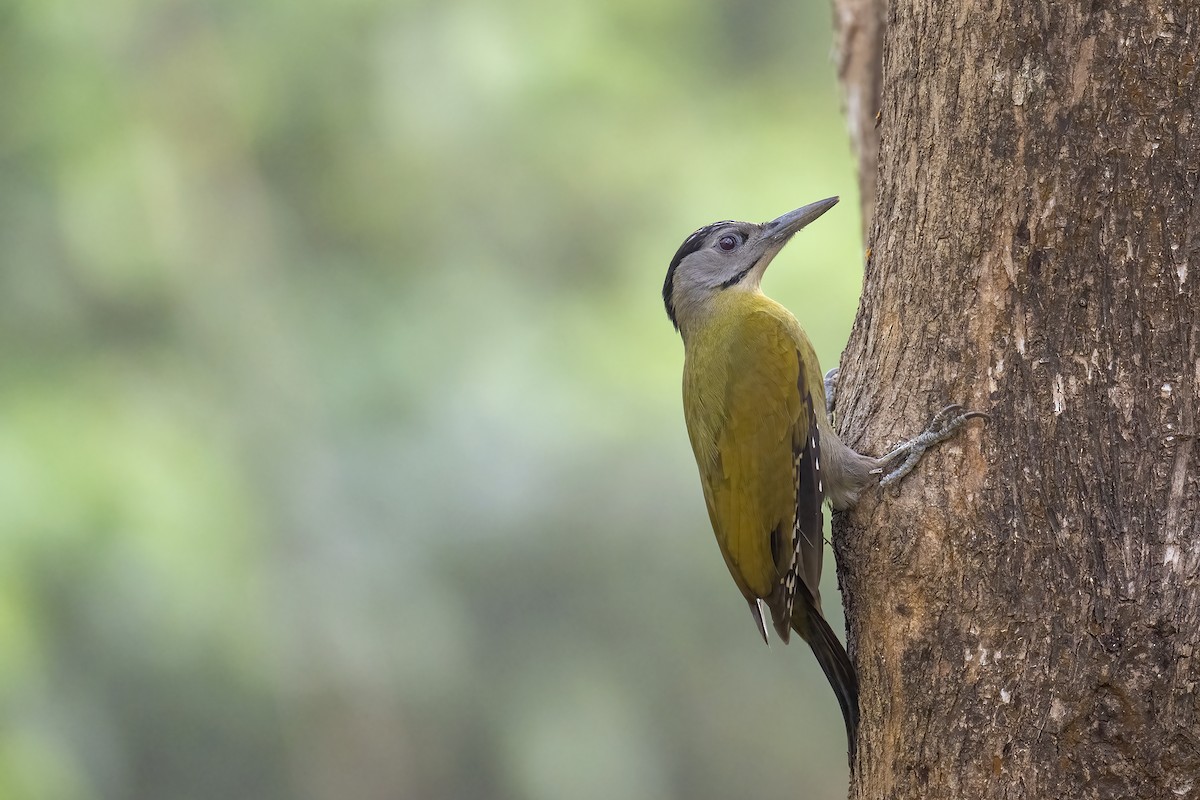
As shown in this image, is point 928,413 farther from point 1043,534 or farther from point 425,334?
point 425,334

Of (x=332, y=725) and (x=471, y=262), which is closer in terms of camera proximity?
(x=332, y=725)

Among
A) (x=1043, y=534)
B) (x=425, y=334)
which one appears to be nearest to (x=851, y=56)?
(x=1043, y=534)

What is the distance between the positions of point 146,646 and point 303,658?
1.24m

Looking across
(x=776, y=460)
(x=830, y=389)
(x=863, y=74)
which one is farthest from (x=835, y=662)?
(x=863, y=74)

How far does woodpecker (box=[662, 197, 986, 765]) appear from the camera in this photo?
2.75m

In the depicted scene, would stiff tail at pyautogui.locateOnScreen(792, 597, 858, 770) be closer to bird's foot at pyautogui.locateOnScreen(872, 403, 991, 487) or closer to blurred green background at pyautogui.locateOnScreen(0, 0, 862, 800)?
bird's foot at pyautogui.locateOnScreen(872, 403, 991, 487)

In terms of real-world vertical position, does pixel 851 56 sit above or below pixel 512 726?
above

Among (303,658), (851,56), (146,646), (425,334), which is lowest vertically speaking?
(303,658)

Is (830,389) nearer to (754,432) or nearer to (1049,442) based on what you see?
(754,432)

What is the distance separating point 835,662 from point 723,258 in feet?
4.90

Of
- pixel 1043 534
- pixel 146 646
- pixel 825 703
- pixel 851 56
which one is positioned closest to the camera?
pixel 1043 534

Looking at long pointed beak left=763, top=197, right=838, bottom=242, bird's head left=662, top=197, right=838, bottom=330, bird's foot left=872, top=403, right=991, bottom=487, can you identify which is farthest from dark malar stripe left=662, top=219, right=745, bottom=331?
bird's foot left=872, top=403, right=991, bottom=487

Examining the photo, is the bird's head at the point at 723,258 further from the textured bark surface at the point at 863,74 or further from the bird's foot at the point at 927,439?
the bird's foot at the point at 927,439

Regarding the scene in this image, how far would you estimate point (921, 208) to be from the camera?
8.88ft
